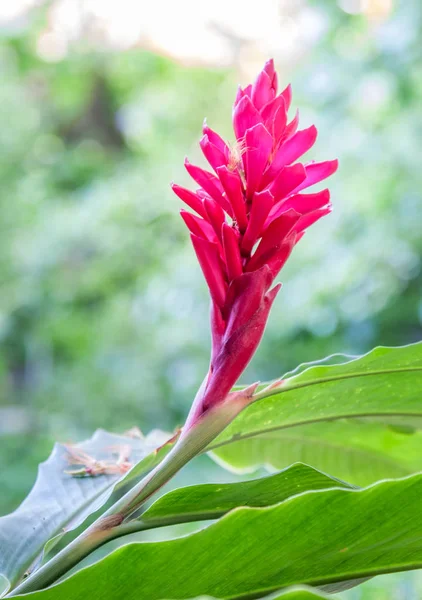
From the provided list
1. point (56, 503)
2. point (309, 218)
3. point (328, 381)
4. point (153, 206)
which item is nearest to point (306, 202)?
point (309, 218)

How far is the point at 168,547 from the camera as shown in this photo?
338mm

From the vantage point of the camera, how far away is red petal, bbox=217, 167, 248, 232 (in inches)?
14.7

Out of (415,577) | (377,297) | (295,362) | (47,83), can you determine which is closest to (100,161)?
(47,83)

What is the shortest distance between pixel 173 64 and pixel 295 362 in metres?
1.58

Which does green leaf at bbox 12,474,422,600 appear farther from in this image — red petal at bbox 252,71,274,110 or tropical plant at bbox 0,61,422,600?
red petal at bbox 252,71,274,110

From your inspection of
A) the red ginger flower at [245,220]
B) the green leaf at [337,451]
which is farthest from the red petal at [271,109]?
the green leaf at [337,451]

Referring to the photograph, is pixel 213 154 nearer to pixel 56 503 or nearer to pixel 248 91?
pixel 248 91

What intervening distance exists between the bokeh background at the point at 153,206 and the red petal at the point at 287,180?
773mm

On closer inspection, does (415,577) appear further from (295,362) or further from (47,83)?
(47,83)

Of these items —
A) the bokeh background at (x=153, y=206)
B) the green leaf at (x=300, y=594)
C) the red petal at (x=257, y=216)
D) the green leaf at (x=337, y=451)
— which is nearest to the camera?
the green leaf at (x=300, y=594)

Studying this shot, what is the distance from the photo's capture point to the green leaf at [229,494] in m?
0.40

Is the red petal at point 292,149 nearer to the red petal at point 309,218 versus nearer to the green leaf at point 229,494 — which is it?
the red petal at point 309,218

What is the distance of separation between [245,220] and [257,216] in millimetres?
12

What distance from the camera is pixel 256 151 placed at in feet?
1.24
